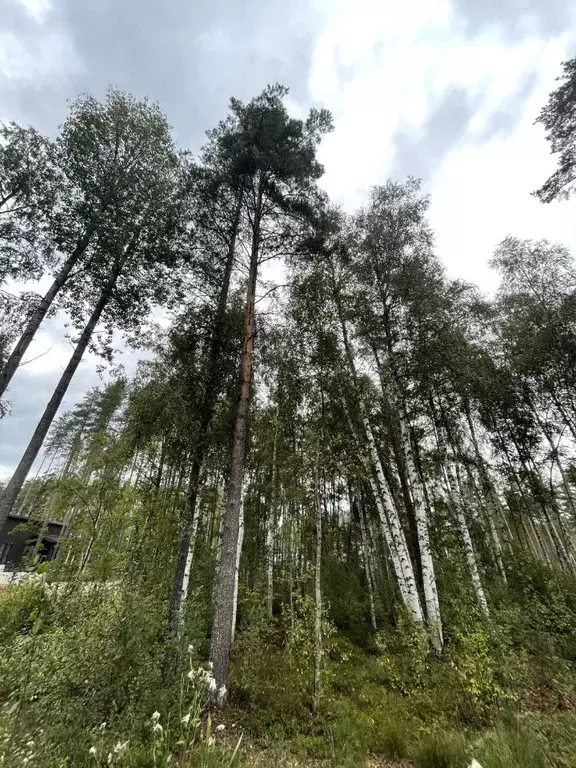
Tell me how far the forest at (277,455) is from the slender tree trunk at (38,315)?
0.06 m

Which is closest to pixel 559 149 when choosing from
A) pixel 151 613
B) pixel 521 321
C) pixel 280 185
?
pixel 521 321

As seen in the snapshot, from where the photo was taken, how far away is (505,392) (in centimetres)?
1077

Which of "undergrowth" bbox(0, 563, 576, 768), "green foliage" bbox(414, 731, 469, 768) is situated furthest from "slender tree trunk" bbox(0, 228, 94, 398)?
"green foliage" bbox(414, 731, 469, 768)

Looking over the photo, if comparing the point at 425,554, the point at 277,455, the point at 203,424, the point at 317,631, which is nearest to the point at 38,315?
the point at 203,424

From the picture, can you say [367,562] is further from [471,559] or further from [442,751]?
[442,751]

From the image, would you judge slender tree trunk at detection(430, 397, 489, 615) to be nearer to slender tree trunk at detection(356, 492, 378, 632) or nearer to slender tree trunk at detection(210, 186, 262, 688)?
slender tree trunk at detection(356, 492, 378, 632)

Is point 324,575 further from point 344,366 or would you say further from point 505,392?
point 505,392

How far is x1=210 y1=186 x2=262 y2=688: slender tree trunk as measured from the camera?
477 cm

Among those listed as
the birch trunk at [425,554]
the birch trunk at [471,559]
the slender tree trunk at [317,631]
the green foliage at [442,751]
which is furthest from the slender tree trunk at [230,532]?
the birch trunk at [471,559]

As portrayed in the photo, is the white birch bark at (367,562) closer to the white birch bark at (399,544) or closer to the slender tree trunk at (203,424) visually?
the white birch bark at (399,544)

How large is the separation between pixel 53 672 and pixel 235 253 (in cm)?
962

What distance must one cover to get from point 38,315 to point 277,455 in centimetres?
766

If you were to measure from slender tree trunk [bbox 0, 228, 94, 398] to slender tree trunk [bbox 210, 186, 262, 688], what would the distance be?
4.61 meters

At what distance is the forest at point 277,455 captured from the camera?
4383 millimetres
